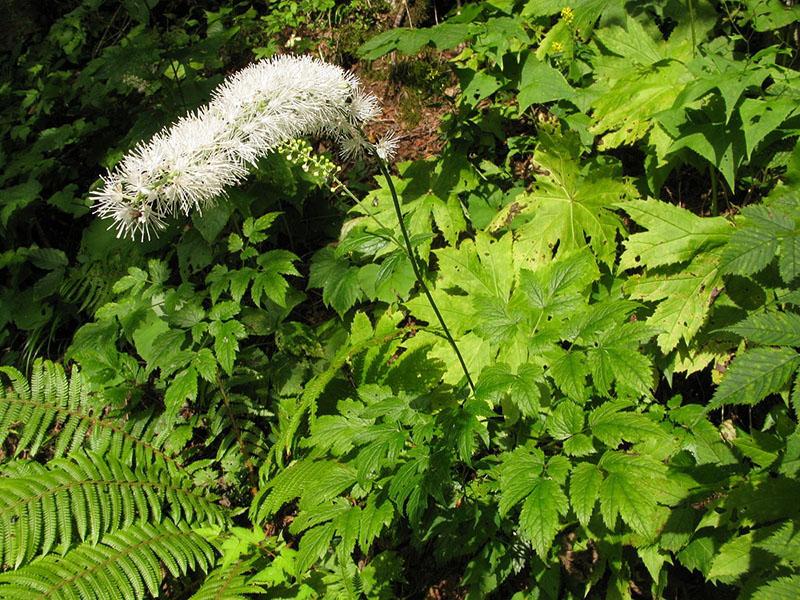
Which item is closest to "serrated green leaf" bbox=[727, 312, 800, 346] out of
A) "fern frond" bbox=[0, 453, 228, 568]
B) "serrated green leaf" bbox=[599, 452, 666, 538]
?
"serrated green leaf" bbox=[599, 452, 666, 538]

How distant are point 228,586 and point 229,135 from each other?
1.54 meters

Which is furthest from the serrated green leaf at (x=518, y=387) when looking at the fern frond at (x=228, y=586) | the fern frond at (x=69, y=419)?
the fern frond at (x=69, y=419)

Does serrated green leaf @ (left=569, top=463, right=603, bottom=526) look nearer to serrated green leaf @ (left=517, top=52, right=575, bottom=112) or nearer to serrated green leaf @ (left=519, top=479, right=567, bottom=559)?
serrated green leaf @ (left=519, top=479, right=567, bottom=559)

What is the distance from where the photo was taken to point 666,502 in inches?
70.6

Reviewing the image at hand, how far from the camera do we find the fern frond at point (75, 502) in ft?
7.12

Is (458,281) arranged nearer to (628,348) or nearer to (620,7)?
(628,348)

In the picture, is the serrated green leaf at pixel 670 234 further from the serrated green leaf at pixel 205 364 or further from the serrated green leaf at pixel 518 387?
the serrated green leaf at pixel 205 364

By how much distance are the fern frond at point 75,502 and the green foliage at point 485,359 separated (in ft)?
0.04

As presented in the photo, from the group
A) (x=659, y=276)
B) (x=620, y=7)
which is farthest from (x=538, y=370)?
(x=620, y=7)

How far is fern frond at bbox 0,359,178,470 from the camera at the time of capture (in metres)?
2.68

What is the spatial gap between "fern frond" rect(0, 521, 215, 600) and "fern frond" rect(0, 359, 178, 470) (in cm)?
44

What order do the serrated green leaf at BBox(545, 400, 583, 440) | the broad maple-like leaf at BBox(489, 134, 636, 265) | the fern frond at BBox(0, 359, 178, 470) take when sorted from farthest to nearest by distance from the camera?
the fern frond at BBox(0, 359, 178, 470), the broad maple-like leaf at BBox(489, 134, 636, 265), the serrated green leaf at BBox(545, 400, 583, 440)

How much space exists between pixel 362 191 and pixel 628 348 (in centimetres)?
233

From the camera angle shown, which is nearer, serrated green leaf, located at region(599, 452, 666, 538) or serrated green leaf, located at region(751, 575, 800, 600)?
serrated green leaf, located at region(751, 575, 800, 600)
